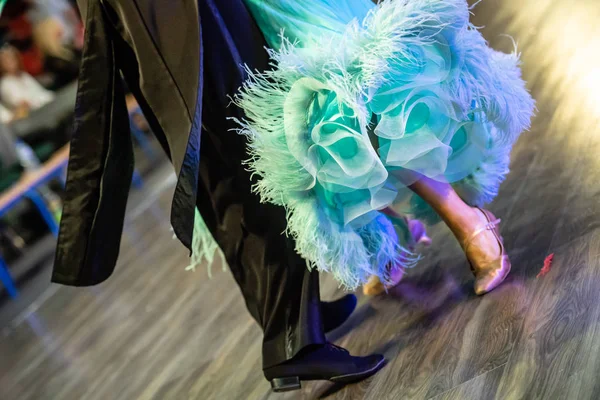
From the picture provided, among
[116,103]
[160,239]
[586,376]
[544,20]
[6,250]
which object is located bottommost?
[6,250]

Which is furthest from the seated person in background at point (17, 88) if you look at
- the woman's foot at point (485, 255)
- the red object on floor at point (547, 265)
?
the red object on floor at point (547, 265)

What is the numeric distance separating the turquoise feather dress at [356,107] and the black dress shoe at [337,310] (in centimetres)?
26

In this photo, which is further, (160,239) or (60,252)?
(160,239)

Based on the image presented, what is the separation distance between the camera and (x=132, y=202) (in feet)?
12.2

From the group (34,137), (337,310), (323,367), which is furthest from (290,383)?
(34,137)

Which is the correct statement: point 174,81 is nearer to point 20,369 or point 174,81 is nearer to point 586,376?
point 586,376

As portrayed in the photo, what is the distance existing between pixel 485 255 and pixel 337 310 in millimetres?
389

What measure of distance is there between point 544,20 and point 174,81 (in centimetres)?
196

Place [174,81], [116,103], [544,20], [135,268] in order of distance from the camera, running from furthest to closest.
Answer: [135,268] < [544,20] < [116,103] < [174,81]

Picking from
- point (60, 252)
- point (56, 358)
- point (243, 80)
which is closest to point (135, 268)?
point (56, 358)

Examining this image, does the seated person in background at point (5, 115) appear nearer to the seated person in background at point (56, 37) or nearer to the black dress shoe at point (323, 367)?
the seated person in background at point (56, 37)

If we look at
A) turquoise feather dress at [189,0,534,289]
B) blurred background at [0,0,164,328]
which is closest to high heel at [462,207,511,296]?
turquoise feather dress at [189,0,534,289]

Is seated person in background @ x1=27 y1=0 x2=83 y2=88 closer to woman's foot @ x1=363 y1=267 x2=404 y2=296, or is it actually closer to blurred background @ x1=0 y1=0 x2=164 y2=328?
blurred background @ x1=0 y1=0 x2=164 y2=328

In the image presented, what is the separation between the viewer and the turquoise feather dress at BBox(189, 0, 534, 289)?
3.54 ft
